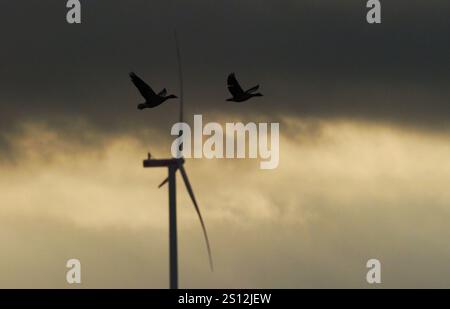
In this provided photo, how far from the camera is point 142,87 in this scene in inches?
4700

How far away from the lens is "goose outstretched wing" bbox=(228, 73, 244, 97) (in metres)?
120

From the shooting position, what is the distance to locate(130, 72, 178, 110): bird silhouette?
11898 centimetres

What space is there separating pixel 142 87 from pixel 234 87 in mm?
5509

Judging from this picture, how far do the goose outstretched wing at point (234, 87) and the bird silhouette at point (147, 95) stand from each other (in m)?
3.78

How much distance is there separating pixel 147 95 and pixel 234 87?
5055 mm

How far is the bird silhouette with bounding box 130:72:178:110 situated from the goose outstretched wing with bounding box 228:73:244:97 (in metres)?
3.78

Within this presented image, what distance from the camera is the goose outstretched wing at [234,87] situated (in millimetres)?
119750

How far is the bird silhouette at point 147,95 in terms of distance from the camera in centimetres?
11898

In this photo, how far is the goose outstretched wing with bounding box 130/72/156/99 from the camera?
391 feet

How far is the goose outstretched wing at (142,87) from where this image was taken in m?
119

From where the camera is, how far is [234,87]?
12106cm

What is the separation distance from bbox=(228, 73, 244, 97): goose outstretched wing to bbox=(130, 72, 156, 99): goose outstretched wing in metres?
4.45

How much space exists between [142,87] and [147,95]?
1226mm
